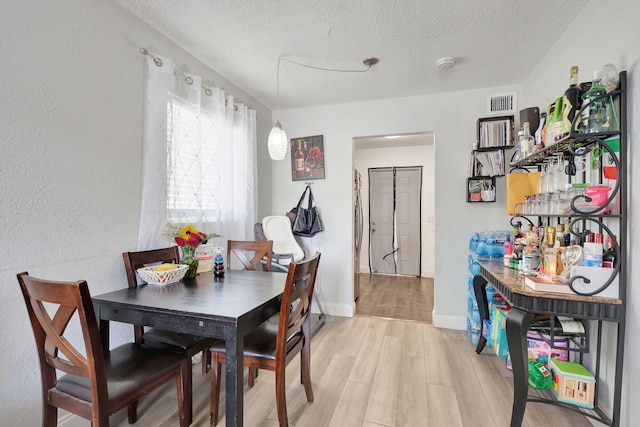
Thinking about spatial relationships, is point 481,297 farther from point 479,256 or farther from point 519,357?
point 519,357

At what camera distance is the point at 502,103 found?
2758 millimetres

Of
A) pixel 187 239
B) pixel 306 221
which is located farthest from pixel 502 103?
pixel 187 239

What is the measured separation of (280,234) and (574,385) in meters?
2.54

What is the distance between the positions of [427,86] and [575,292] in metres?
2.15

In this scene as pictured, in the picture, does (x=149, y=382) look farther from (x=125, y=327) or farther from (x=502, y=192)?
(x=502, y=192)

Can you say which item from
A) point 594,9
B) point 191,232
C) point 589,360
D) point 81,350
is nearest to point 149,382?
point 81,350

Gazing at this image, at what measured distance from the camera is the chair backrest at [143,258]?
1720mm

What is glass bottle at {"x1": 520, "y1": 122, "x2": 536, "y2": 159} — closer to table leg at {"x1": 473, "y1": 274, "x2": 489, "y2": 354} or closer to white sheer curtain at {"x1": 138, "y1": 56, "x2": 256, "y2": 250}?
table leg at {"x1": 473, "y1": 274, "x2": 489, "y2": 354}

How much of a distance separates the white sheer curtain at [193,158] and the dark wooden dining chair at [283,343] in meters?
0.96

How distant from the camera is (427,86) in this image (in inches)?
110

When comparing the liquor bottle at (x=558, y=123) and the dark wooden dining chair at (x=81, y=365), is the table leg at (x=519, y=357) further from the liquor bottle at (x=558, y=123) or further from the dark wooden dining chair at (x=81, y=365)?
the dark wooden dining chair at (x=81, y=365)

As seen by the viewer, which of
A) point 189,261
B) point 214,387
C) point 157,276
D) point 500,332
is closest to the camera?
point 214,387

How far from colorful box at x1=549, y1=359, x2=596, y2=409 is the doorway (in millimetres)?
3666

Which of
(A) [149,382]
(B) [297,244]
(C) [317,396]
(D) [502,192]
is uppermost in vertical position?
(D) [502,192]
